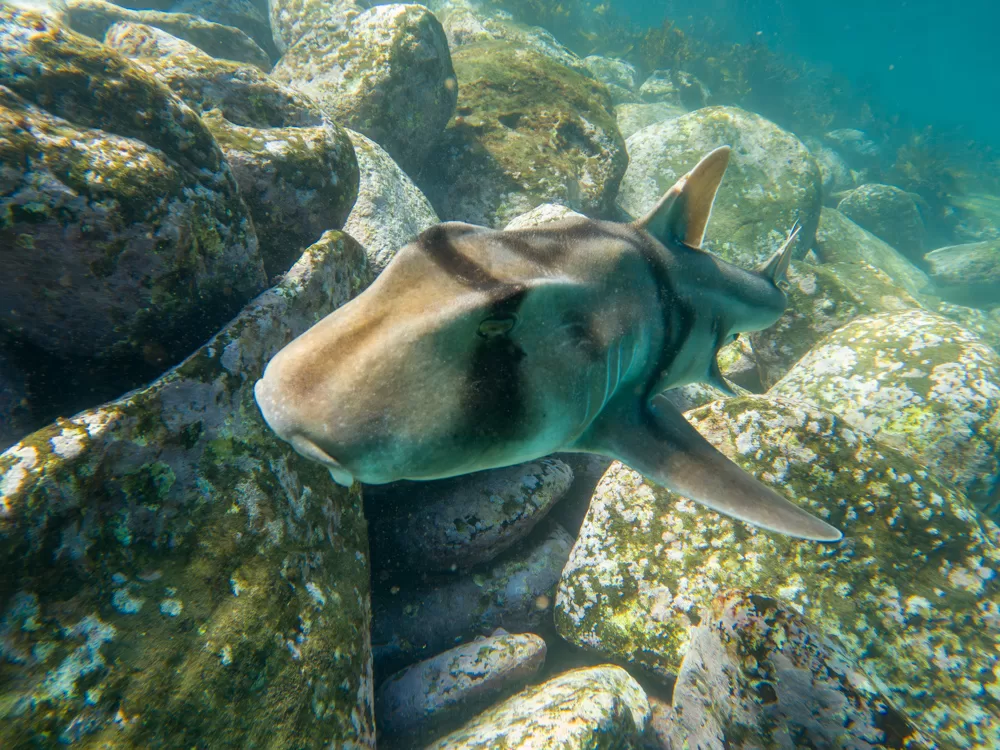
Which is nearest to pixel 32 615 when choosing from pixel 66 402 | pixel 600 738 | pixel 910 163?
pixel 66 402

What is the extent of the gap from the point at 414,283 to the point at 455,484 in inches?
107

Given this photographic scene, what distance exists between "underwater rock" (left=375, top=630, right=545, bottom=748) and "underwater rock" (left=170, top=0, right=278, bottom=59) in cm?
1431

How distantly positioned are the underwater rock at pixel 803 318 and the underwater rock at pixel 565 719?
5.57 meters

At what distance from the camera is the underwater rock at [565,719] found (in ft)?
9.53

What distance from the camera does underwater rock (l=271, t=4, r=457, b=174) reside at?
280 inches

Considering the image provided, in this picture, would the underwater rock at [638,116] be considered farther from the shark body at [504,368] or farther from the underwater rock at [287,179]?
the shark body at [504,368]

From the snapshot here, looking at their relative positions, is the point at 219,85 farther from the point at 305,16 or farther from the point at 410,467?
the point at 305,16

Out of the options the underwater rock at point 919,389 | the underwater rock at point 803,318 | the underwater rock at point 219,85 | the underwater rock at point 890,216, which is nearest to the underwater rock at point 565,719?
the underwater rock at point 919,389

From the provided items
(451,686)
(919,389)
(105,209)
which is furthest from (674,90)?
(451,686)

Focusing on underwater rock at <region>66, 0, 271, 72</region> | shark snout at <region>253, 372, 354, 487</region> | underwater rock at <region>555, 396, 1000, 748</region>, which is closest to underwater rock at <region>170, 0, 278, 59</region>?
underwater rock at <region>66, 0, 271, 72</region>

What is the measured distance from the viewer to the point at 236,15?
475 inches

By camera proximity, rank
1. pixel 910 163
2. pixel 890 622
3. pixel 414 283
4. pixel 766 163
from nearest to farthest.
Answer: pixel 414 283, pixel 890 622, pixel 766 163, pixel 910 163

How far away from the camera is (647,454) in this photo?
2346 mm

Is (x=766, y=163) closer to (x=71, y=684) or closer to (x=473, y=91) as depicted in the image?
(x=473, y=91)
